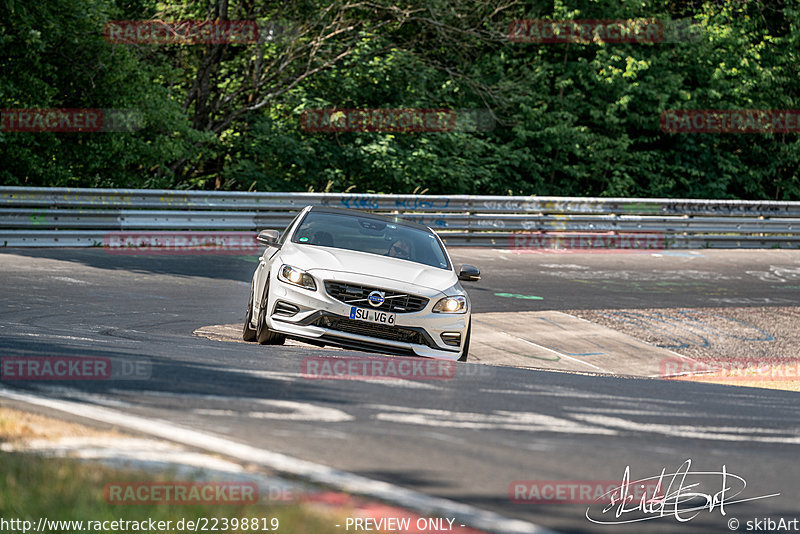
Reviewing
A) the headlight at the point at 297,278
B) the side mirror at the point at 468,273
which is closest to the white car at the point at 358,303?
the headlight at the point at 297,278

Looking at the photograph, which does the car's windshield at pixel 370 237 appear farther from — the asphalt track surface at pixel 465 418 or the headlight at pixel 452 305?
the asphalt track surface at pixel 465 418

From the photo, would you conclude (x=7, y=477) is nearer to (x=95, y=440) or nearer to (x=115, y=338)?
(x=95, y=440)

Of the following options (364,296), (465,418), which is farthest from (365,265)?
(465,418)

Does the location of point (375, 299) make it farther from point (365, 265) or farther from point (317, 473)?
point (317, 473)

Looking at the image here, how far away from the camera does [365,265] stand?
380 inches

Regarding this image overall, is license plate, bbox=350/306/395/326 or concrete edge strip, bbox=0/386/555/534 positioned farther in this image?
license plate, bbox=350/306/395/326

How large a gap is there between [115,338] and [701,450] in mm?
6024

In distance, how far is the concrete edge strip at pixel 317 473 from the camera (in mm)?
3596

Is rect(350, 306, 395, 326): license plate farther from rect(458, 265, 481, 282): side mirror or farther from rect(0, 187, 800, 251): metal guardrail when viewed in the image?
rect(0, 187, 800, 251): metal guardrail

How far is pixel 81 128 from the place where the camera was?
20.3 m

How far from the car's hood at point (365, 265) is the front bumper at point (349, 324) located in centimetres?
17

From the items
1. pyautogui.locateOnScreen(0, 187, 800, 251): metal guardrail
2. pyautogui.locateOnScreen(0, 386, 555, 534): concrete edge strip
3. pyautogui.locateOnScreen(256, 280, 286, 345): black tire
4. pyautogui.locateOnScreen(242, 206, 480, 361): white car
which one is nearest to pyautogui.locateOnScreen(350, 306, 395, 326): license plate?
pyautogui.locateOnScreen(242, 206, 480, 361): white car

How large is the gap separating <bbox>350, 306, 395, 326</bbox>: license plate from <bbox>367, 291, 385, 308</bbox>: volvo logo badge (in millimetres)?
75

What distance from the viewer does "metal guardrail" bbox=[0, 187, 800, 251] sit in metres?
18.0
